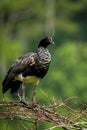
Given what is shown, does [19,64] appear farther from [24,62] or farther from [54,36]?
[54,36]

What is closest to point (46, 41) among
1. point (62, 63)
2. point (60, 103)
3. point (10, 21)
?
point (60, 103)

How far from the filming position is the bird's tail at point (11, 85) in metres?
9.85

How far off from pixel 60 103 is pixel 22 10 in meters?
45.3

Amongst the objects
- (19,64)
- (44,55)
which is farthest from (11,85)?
(44,55)

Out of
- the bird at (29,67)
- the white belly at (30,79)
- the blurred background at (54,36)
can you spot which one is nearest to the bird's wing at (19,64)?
the bird at (29,67)

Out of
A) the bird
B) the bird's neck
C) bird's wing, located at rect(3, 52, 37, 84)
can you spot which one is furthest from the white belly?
the bird's neck

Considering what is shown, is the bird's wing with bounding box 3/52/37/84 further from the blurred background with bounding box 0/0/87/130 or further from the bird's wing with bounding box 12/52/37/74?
the blurred background with bounding box 0/0/87/130

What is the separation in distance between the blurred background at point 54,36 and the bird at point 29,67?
3019 cm

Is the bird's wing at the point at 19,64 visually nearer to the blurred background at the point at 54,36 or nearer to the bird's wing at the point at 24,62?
the bird's wing at the point at 24,62

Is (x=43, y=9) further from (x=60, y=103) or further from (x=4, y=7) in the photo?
(x=60, y=103)

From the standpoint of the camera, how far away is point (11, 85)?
9.95m

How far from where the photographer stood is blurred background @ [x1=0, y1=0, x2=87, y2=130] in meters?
44.4

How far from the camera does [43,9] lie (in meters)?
58.0

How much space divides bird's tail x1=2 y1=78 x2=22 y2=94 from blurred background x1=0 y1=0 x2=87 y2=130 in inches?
1192
